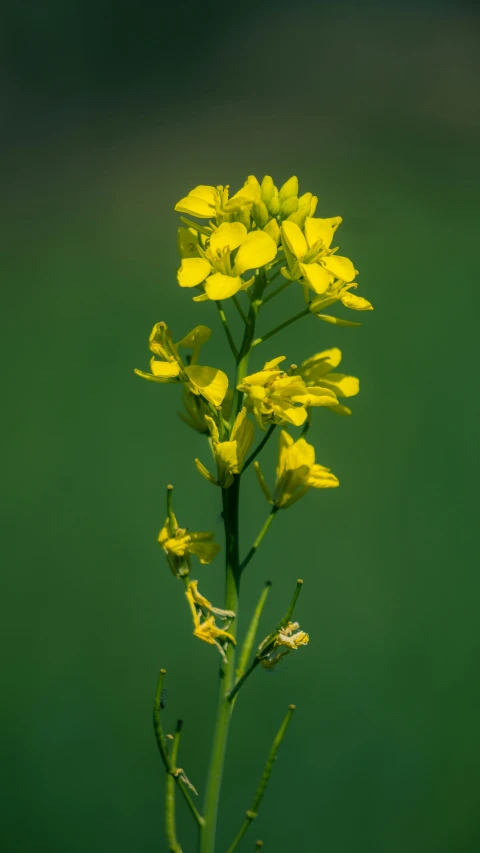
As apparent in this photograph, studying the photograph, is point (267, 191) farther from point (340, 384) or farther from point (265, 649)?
point (265, 649)

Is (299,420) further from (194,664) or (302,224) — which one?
(194,664)

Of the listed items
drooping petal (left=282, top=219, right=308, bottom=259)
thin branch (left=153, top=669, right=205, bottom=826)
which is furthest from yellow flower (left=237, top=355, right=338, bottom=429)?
thin branch (left=153, top=669, right=205, bottom=826)

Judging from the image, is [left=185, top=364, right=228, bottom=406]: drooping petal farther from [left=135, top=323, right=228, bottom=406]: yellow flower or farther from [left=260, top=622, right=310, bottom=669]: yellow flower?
[left=260, top=622, right=310, bottom=669]: yellow flower

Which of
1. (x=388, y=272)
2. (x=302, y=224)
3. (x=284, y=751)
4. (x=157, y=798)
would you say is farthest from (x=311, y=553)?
(x=302, y=224)

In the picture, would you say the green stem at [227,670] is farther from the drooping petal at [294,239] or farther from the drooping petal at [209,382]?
the drooping petal at [294,239]

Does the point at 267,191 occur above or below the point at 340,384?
above

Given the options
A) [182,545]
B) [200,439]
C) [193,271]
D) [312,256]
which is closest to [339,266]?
[312,256]
